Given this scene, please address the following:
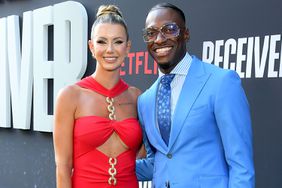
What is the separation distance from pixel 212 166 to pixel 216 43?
69.7 inches

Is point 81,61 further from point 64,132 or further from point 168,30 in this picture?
point 168,30

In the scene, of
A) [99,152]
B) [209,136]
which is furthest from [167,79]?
[99,152]

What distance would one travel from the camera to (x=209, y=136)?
175cm

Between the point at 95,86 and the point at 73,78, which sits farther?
the point at 73,78

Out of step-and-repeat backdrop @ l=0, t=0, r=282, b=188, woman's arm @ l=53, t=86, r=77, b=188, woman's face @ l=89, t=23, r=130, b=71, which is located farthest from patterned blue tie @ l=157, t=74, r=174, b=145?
step-and-repeat backdrop @ l=0, t=0, r=282, b=188

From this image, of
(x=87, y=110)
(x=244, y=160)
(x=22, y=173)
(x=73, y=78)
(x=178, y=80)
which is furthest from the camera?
(x=22, y=173)

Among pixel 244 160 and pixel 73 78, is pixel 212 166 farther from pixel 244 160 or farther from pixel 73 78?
pixel 73 78

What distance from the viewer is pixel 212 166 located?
175 cm

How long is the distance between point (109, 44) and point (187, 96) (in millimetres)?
576

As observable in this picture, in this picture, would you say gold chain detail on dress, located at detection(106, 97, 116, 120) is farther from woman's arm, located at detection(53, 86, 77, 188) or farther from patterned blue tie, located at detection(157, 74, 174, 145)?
patterned blue tie, located at detection(157, 74, 174, 145)

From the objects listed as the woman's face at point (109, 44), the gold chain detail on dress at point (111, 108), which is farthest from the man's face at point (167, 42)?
the gold chain detail on dress at point (111, 108)

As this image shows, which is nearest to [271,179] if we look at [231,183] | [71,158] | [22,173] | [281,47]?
[281,47]

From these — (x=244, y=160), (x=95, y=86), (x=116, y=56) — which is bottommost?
(x=244, y=160)

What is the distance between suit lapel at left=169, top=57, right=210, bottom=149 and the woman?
0.43 m
